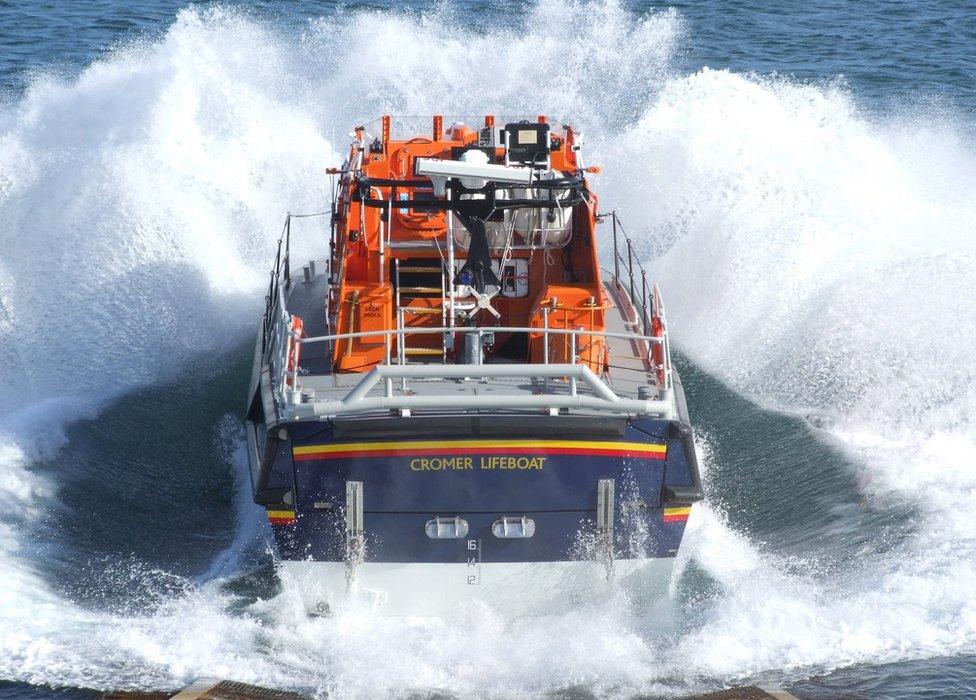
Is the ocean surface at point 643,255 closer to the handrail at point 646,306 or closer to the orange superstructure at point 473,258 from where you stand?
the handrail at point 646,306

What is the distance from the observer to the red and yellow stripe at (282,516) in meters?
9.21

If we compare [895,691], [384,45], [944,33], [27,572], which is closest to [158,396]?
[27,572]

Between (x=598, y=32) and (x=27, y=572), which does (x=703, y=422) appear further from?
(x=598, y=32)

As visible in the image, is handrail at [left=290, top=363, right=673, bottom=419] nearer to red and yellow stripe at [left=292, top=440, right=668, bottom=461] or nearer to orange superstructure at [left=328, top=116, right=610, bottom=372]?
red and yellow stripe at [left=292, top=440, right=668, bottom=461]

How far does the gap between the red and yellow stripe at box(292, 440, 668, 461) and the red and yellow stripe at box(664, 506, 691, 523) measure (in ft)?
2.07

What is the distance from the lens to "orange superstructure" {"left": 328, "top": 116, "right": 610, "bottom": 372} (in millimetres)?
10008

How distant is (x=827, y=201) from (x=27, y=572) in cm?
1034

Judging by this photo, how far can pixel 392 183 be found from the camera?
1016 cm

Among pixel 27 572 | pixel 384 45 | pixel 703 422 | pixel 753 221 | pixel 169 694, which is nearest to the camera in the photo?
pixel 169 694

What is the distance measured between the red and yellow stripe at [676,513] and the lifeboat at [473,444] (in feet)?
0.05

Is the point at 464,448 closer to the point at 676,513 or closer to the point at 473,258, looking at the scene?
the point at 676,513

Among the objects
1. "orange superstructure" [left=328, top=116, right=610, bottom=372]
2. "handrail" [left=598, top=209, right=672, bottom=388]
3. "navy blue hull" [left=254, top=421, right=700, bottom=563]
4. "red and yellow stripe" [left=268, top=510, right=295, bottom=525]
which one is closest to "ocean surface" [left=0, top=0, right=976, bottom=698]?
"navy blue hull" [left=254, top=421, right=700, bottom=563]

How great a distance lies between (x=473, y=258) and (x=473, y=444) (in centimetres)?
202

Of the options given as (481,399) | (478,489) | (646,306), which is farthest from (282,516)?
(646,306)
